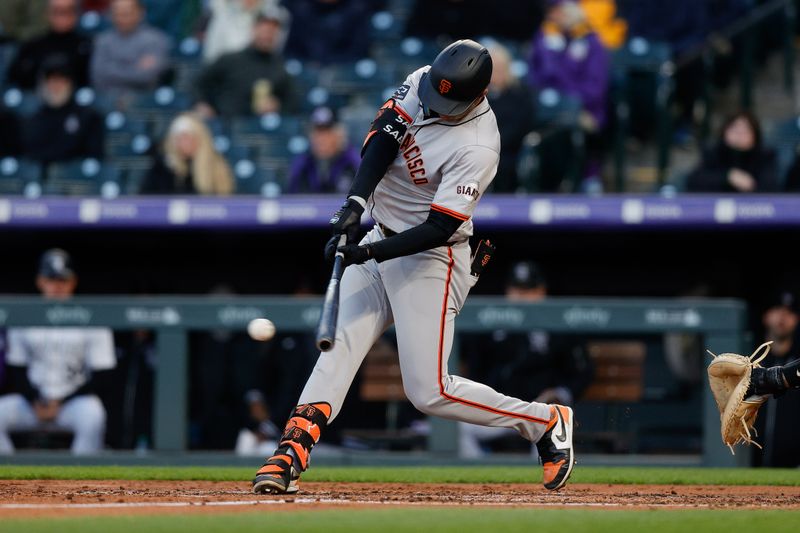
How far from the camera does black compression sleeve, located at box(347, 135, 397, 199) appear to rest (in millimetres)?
5043

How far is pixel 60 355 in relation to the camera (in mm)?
7965

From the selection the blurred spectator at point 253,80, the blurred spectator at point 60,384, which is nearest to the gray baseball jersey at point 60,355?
the blurred spectator at point 60,384

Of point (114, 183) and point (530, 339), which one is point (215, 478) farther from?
point (114, 183)

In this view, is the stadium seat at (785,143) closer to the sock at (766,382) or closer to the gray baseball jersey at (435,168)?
the sock at (766,382)

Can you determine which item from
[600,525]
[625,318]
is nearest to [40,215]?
[625,318]

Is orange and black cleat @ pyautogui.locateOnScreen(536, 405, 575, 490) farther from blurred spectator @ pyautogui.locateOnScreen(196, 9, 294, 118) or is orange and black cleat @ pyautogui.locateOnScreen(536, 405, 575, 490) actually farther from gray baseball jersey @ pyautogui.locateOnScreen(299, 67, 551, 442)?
blurred spectator @ pyautogui.locateOnScreen(196, 9, 294, 118)

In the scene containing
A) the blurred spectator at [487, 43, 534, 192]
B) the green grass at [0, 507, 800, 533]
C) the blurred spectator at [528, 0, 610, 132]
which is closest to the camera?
Answer: the green grass at [0, 507, 800, 533]

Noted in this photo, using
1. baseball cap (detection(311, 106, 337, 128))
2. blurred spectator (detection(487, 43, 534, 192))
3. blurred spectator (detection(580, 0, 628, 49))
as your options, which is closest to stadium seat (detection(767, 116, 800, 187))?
blurred spectator (detection(487, 43, 534, 192))

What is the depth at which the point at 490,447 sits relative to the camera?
7.78 metres

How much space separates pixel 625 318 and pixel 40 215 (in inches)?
159

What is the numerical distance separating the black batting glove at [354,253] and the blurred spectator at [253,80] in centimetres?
562

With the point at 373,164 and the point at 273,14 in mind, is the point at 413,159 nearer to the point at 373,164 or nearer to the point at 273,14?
the point at 373,164

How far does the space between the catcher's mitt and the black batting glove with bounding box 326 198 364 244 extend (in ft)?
5.59

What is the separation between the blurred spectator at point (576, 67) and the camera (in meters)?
10.0
